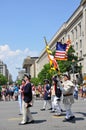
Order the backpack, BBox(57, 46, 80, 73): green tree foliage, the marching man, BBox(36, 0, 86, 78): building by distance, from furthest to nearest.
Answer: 1. BBox(36, 0, 86, 78): building
2. BBox(57, 46, 80, 73): green tree foliage
3. the backpack
4. the marching man

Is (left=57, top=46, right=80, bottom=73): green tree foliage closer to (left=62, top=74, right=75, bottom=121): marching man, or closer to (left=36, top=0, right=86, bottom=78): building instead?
(left=36, top=0, right=86, bottom=78): building

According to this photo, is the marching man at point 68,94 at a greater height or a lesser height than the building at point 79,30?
lesser

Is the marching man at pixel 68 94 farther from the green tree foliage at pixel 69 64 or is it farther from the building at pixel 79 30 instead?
the building at pixel 79 30

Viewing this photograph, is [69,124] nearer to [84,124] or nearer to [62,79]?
[84,124]

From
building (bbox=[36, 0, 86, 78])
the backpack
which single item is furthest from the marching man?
building (bbox=[36, 0, 86, 78])

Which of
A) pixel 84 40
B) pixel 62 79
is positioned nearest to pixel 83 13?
pixel 84 40

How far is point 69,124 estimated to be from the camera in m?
14.1

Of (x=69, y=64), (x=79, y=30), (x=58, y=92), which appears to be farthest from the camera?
(x=79, y=30)

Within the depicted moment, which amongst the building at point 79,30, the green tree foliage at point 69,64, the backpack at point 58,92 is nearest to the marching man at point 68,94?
the backpack at point 58,92

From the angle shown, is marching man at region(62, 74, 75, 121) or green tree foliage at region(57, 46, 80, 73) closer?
marching man at region(62, 74, 75, 121)

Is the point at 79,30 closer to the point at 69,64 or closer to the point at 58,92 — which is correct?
the point at 69,64

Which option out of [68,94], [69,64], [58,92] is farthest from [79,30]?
[68,94]

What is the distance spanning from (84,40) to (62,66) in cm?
665

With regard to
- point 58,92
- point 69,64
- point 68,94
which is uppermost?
point 69,64
